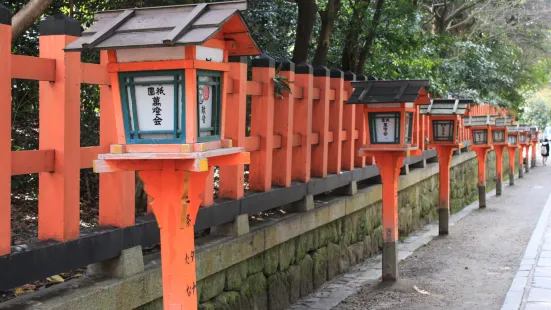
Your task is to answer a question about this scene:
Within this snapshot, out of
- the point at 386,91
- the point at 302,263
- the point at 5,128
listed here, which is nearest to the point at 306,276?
the point at 302,263

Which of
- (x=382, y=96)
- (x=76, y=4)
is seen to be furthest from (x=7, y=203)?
(x=382, y=96)

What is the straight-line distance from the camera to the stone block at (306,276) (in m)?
8.85

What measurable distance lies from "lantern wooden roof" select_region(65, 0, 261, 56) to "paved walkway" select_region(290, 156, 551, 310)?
4.87 meters

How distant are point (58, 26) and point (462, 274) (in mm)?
7338

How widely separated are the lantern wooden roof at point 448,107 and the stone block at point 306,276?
18.7 ft

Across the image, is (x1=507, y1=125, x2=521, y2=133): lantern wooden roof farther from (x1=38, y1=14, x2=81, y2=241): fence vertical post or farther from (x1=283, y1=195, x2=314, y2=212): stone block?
(x1=38, y1=14, x2=81, y2=241): fence vertical post

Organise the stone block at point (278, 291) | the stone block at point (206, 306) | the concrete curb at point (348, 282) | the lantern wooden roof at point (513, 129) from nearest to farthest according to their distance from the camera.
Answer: the stone block at point (206, 306), the stone block at point (278, 291), the concrete curb at point (348, 282), the lantern wooden roof at point (513, 129)

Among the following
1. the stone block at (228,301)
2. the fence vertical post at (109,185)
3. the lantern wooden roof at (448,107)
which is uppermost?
the lantern wooden roof at (448,107)

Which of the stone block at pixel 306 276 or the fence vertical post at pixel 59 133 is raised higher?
the fence vertical post at pixel 59 133

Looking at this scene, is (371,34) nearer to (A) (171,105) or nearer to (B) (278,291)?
(B) (278,291)

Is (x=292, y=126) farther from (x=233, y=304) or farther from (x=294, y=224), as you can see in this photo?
(x=233, y=304)


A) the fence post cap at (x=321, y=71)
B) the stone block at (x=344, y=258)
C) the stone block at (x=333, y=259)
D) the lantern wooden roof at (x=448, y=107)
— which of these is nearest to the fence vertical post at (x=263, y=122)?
the fence post cap at (x=321, y=71)

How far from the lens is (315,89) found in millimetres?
9625

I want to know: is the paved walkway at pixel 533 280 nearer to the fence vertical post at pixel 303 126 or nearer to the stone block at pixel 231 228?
the fence vertical post at pixel 303 126
